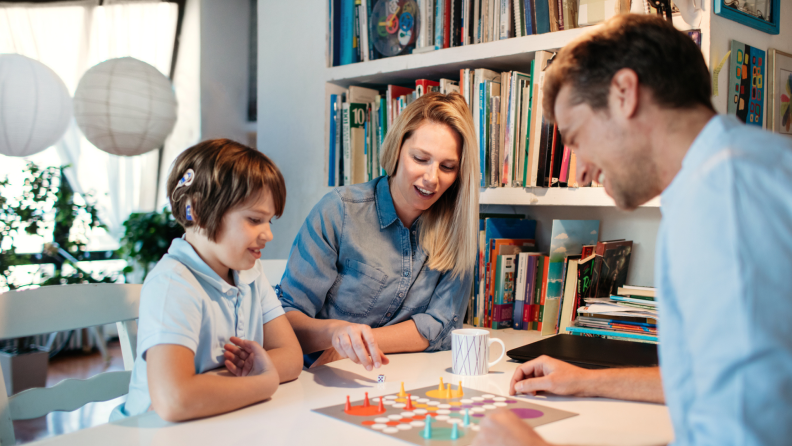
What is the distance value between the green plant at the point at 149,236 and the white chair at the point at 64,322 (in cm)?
359

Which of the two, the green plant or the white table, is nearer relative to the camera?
the white table

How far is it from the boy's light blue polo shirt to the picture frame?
129 cm

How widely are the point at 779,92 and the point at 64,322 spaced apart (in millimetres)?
1919

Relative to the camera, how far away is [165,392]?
935 mm

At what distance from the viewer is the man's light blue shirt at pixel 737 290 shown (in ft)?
1.71

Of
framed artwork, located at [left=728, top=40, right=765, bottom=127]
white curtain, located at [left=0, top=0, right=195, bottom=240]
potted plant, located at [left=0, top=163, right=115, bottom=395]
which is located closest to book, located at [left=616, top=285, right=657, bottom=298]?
framed artwork, located at [left=728, top=40, right=765, bottom=127]

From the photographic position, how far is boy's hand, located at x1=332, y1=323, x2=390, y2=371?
1.22 meters

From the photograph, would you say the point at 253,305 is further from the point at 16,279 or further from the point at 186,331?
the point at 16,279

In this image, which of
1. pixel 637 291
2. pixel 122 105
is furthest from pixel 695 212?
pixel 122 105

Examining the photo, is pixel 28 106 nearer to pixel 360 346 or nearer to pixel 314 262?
pixel 314 262

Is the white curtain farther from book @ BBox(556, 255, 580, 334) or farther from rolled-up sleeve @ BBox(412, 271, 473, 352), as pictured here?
book @ BBox(556, 255, 580, 334)

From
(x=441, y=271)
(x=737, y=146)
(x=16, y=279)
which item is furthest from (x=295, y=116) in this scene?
(x=16, y=279)

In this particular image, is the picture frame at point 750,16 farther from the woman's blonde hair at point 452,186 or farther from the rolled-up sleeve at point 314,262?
the rolled-up sleeve at point 314,262

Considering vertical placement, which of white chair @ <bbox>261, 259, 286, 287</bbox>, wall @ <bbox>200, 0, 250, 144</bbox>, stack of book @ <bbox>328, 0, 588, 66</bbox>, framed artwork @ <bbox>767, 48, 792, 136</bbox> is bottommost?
white chair @ <bbox>261, 259, 286, 287</bbox>
